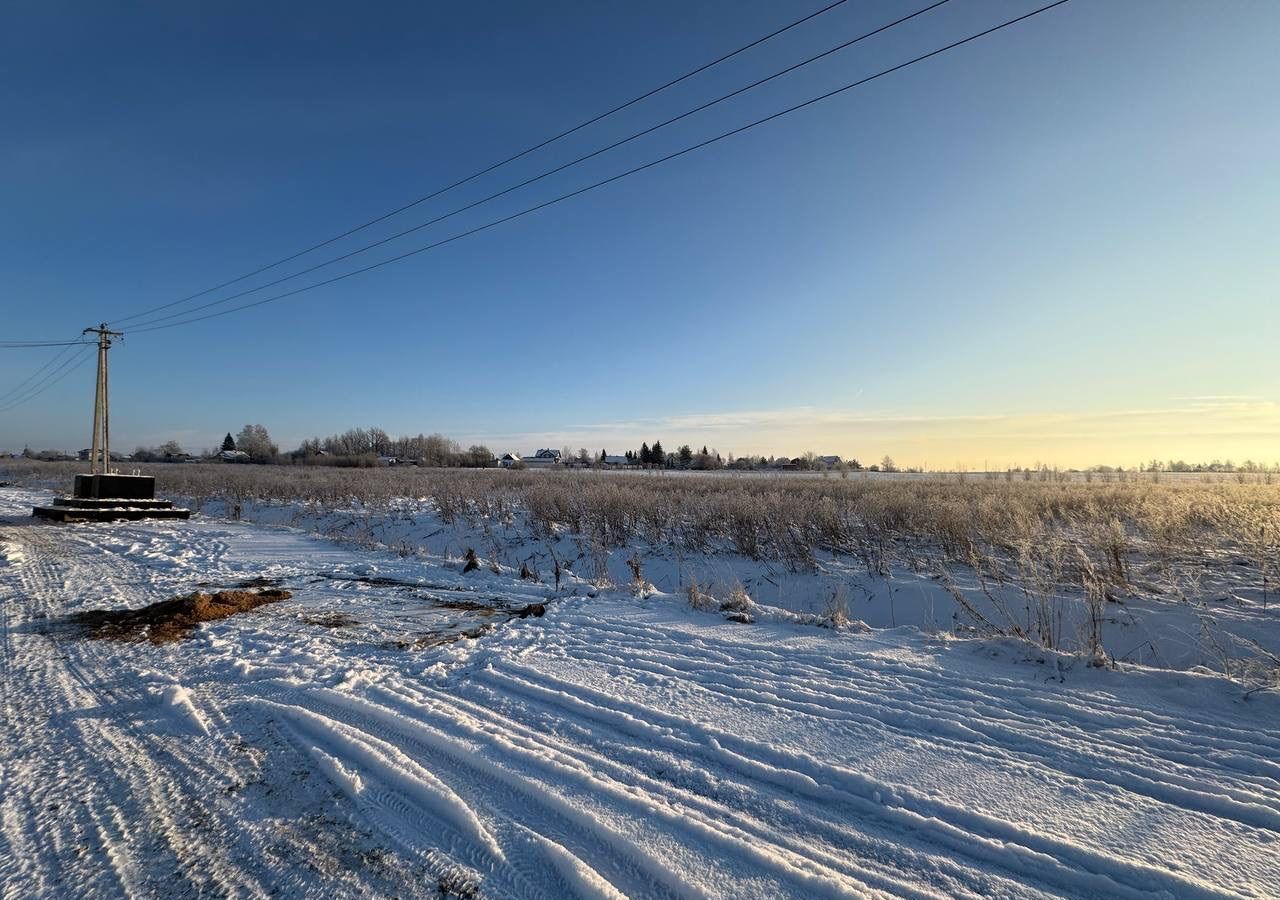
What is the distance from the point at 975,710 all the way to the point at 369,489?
A: 2318cm

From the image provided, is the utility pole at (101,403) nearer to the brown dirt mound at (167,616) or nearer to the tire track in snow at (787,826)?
the brown dirt mound at (167,616)

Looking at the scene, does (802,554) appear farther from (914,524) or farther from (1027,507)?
(1027,507)

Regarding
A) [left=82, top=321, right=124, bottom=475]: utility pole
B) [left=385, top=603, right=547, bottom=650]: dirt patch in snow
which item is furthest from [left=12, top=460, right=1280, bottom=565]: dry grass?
[left=82, top=321, right=124, bottom=475]: utility pole

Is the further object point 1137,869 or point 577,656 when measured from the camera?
point 577,656

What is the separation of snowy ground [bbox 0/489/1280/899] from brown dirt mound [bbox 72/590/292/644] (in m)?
0.28

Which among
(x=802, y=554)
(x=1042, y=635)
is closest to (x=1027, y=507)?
(x=802, y=554)

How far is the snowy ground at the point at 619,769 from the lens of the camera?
7.49 feet

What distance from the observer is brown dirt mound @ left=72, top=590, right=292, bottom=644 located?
5364 millimetres

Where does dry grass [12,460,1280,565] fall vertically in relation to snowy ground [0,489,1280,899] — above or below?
above

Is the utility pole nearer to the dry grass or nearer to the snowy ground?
the dry grass

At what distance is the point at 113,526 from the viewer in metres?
14.3

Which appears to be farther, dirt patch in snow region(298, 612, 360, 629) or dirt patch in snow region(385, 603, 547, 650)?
dirt patch in snow region(298, 612, 360, 629)

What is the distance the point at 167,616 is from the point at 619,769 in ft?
18.4

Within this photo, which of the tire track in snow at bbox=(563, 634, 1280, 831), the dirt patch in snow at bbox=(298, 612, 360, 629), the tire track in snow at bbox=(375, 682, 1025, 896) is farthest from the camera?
the dirt patch in snow at bbox=(298, 612, 360, 629)
